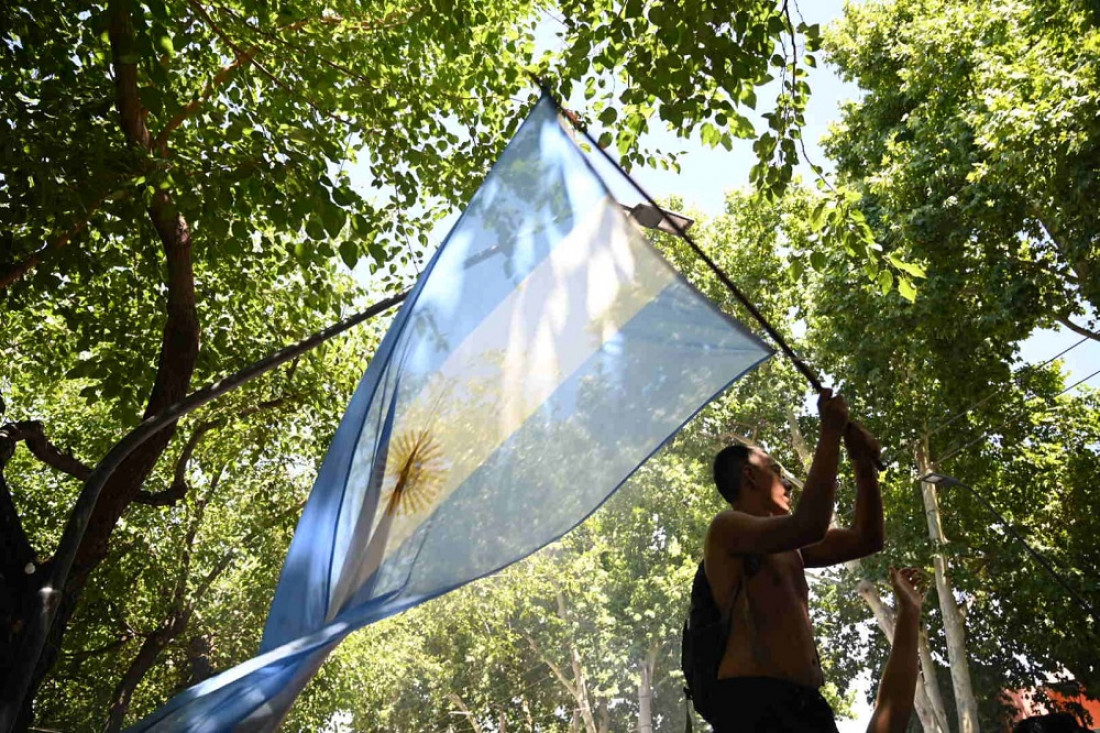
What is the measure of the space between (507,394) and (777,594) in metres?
1.17

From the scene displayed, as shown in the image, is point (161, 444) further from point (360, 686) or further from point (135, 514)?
point (360, 686)

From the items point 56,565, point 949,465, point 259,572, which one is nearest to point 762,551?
point 56,565

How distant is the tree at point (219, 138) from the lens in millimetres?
4887

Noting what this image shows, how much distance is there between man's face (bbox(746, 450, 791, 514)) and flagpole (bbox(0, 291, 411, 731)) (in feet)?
5.10

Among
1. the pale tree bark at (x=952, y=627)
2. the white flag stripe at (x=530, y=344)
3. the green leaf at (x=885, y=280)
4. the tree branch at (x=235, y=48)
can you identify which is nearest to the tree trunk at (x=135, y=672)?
the tree branch at (x=235, y=48)

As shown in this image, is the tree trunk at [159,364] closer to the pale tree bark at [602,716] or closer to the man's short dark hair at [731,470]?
the man's short dark hair at [731,470]

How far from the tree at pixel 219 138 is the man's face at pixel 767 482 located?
2.57m

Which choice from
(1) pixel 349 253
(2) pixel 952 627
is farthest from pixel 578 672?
(1) pixel 349 253

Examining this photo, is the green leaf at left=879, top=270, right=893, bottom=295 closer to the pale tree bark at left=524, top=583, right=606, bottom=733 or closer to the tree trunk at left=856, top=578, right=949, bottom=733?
the tree trunk at left=856, top=578, right=949, bottom=733

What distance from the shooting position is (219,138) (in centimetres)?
651

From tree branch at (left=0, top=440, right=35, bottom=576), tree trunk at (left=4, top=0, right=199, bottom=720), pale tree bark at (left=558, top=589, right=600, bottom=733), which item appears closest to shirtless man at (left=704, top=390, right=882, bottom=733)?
tree branch at (left=0, top=440, right=35, bottom=576)

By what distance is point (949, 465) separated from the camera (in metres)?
17.6

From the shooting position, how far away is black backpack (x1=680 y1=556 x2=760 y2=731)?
8.80ft

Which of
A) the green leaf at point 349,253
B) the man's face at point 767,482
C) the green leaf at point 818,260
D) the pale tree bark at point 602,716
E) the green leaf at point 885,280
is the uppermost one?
the pale tree bark at point 602,716
